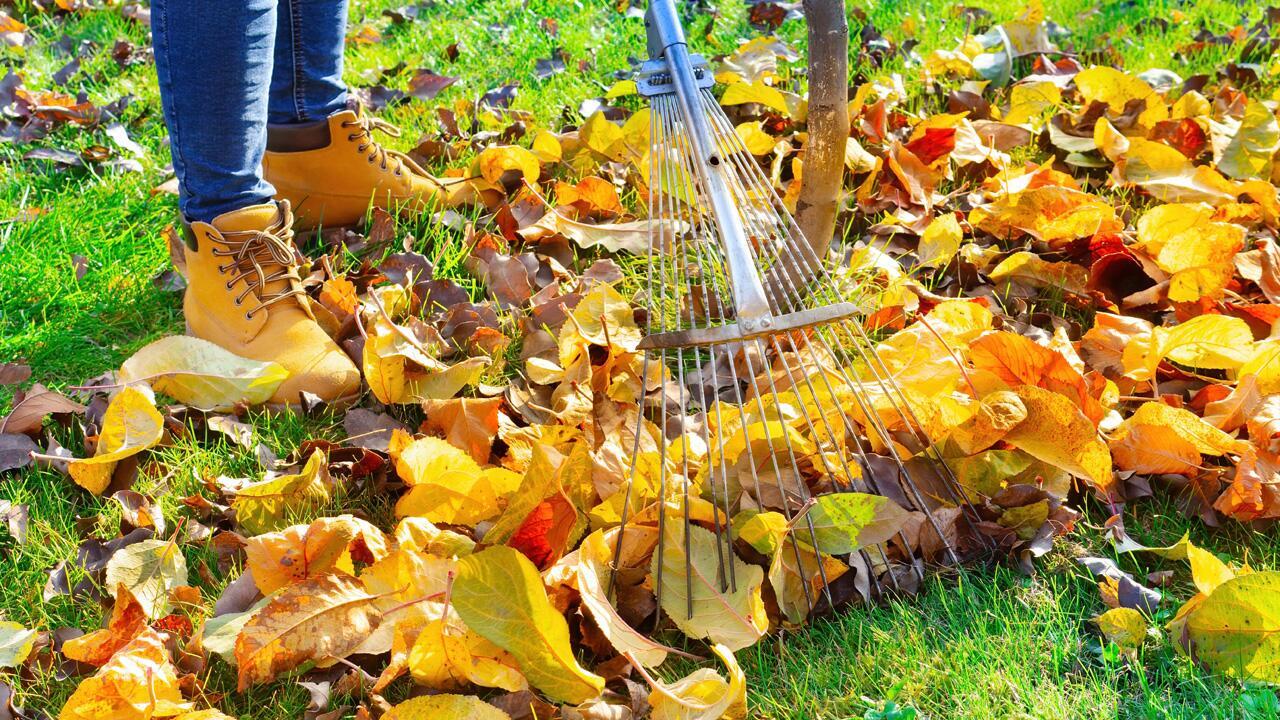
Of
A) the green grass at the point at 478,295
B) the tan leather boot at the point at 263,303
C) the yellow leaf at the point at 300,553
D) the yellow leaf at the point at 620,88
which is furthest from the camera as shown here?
the yellow leaf at the point at 620,88

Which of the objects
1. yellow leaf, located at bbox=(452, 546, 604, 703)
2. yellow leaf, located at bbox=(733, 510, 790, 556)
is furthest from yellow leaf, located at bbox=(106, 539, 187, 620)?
yellow leaf, located at bbox=(733, 510, 790, 556)

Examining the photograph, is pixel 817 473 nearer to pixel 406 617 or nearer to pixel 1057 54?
pixel 406 617

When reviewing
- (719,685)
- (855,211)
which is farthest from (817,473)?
(855,211)

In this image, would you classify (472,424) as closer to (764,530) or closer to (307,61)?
(764,530)

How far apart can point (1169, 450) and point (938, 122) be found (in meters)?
1.14

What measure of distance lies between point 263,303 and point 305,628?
84 centimetres

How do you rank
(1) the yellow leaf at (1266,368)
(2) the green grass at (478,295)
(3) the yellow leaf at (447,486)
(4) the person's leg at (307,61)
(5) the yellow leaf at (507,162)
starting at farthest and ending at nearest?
(5) the yellow leaf at (507,162)
(4) the person's leg at (307,61)
(1) the yellow leaf at (1266,368)
(3) the yellow leaf at (447,486)
(2) the green grass at (478,295)

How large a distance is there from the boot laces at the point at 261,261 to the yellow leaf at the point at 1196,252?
1672 millimetres

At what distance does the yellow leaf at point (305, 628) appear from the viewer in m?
1.31

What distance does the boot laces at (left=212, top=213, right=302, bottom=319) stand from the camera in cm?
193

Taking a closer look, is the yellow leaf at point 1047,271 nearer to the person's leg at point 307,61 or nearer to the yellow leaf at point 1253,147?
the yellow leaf at point 1253,147

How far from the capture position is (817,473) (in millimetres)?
1561

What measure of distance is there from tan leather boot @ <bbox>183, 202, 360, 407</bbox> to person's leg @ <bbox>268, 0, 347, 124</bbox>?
0.38 m

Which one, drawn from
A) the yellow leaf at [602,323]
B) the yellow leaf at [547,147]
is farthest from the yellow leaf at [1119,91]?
the yellow leaf at [602,323]
